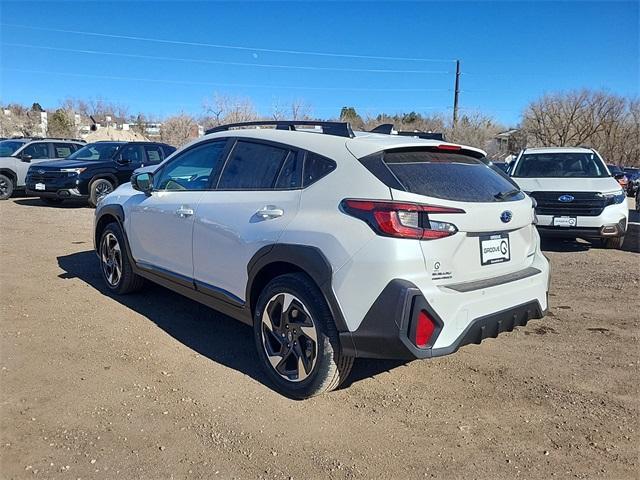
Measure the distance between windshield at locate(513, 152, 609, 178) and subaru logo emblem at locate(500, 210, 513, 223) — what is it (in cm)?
628

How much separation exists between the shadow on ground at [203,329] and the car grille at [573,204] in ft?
17.4

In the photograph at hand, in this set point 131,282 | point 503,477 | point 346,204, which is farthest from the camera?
point 131,282

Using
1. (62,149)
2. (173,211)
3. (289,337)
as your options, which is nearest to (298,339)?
(289,337)

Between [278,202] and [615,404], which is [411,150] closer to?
[278,202]

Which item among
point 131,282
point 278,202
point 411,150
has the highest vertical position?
point 411,150

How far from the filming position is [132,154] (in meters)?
13.2

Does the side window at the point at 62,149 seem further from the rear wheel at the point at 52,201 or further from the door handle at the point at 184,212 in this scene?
the door handle at the point at 184,212

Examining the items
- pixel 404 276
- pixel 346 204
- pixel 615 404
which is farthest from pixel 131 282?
pixel 615 404

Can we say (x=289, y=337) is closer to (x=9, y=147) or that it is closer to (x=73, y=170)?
(x=73, y=170)

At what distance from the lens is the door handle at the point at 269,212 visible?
330 cm

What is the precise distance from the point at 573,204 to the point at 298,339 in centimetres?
624

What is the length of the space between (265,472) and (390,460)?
26.2 inches

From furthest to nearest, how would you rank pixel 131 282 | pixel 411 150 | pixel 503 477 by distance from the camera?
pixel 131 282
pixel 411 150
pixel 503 477

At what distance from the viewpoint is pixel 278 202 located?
334 centimetres
